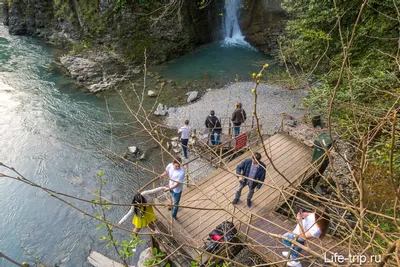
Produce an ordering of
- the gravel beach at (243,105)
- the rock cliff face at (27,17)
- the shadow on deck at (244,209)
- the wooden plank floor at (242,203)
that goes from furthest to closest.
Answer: the rock cliff face at (27,17) < the gravel beach at (243,105) < the wooden plank floor at (242,203) < the shadow on deck at (244,209)

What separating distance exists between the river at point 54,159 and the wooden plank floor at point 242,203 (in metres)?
2.88

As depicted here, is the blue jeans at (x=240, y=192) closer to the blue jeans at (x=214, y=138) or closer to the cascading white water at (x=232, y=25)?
the blue jeans at (x=214, y=138)

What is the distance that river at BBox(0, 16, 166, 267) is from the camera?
26.7 feet

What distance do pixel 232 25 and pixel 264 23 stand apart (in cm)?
264

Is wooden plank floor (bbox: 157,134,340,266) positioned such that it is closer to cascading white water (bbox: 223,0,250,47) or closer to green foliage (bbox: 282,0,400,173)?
green foliage (bbox: 282,0,400,173)

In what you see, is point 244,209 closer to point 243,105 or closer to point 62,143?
point 243,105

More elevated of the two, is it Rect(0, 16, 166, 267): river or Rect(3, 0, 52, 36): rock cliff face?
Rect(3, 0, 52, 36): rock cliff face

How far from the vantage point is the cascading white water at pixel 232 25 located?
20125mm

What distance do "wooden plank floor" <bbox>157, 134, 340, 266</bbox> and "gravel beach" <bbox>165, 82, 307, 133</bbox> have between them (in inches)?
130

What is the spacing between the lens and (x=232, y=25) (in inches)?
814

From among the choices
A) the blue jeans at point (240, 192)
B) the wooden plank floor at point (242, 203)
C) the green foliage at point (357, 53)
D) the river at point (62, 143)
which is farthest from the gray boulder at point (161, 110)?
the blue jeans at point (240, 192)

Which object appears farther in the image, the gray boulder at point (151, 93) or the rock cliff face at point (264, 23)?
the rock cliff face at point (264, 23)

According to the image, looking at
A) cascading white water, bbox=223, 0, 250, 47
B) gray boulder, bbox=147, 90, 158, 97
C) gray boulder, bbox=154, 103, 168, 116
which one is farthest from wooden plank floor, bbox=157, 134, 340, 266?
cascading white water, bbox=223, 0, 250, 47

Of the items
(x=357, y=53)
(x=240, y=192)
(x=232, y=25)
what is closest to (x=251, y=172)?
(x=240, y=192)
